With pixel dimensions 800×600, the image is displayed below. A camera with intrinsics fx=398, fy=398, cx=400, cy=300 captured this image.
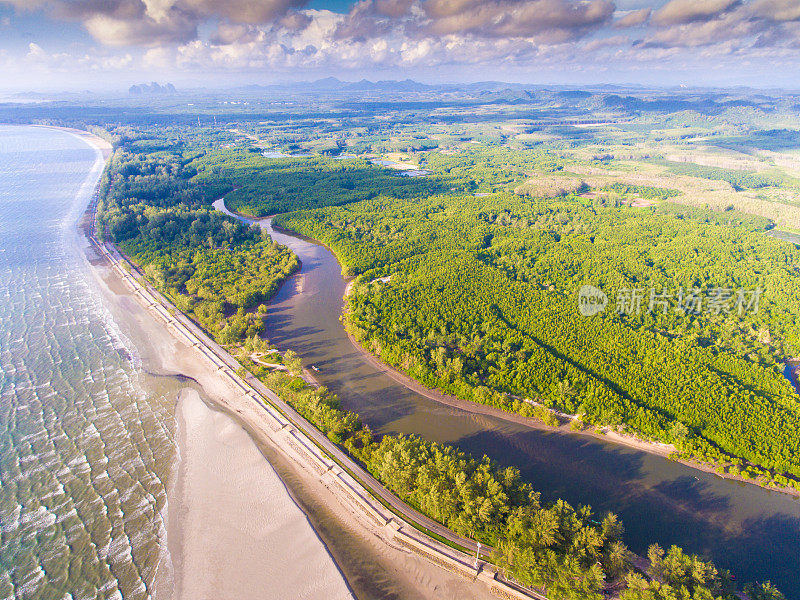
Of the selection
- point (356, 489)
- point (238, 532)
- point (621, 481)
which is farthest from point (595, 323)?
point (238, 532)

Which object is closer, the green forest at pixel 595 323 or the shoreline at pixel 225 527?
the shoreline at pixel 225 527

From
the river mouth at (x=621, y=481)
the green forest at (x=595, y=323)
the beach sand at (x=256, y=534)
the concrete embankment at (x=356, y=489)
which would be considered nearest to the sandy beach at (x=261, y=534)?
the beach sand at (x=256, y=534)

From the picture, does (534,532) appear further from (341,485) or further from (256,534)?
(256,534)

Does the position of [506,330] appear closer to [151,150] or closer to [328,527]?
[328,527]

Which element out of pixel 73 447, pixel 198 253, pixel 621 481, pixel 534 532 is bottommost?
pixel 621 481

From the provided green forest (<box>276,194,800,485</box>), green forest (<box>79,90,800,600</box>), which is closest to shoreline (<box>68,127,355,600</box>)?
green forest (<box>79,90,800,600</box>)

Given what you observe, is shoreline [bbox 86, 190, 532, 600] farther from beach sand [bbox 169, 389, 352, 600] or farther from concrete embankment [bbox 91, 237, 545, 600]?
beach sand [bbox 169, 389, 352, 600]

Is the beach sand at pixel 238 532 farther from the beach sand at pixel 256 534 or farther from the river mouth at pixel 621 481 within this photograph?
the river mouth at pixel 621 481
